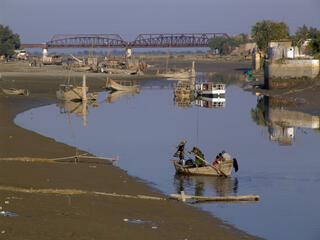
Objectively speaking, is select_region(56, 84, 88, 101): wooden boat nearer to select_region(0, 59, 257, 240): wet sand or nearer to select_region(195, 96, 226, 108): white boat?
select_region(195, 96, 226, 108): white boat

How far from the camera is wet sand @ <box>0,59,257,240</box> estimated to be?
52.4 feet

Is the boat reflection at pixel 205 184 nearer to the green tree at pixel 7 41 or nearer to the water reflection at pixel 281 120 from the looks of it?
the water reflection at pixel 281 120

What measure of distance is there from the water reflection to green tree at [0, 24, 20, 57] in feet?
388

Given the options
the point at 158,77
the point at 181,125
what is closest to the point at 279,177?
the point at 181,125

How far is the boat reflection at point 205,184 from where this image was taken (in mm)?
24344

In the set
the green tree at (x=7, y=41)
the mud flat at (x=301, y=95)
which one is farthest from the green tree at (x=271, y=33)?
the green tree at (x=7, y=41)

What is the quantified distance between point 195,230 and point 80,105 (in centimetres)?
4524

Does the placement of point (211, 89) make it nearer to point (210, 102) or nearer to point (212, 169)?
point (210, 102)

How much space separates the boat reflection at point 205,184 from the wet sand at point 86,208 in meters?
1.62

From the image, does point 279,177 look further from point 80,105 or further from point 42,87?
point 42,87

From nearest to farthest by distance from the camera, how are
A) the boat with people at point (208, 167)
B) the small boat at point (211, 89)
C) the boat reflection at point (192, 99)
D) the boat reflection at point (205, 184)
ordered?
the boat reflection at point (205, 184)
the boat with people at point (208, 167)
the boat reflection at point (192, 99)
the small boat at point (211, 89)

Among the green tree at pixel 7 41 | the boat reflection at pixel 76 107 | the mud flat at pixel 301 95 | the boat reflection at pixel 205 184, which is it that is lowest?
the boat reflection at pixel 205 184

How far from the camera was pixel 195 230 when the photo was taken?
57.7 feet

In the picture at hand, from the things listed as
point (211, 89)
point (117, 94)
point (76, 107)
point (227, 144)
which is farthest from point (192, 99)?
point (227, 144)
